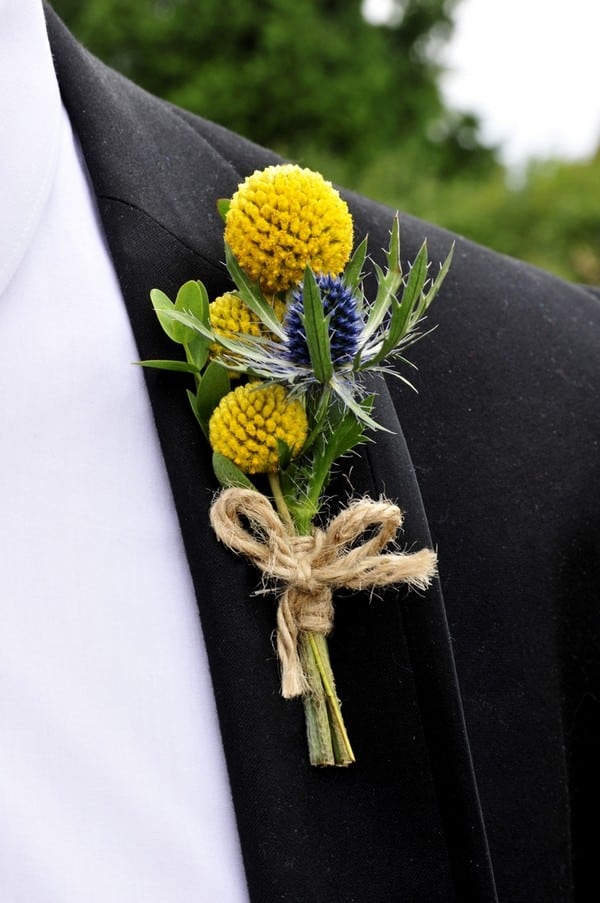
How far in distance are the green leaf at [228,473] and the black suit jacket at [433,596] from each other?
0.04 m

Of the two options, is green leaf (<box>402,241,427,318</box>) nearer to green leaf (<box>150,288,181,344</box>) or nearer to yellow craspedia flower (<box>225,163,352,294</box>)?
yellow craspedia flower (<box>225,163,352,294</box>)

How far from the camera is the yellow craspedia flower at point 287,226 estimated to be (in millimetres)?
851

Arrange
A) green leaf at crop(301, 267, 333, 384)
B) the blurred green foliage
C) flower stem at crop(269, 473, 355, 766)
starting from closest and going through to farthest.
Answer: green leaf at crop(301, 267, 333, 384) → flower stem at crop(269, 473, 355, 766) → the blurred green foliage

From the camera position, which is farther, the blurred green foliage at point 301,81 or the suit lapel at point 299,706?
the blurred green foliage at point 301,81

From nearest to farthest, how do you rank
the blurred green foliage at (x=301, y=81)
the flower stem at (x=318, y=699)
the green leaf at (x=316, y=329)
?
1. the green leaf at (x=316, y=329)
2. the flower stem at (x=318, y=699)
3. the blurred green foliage at (x=301, y=81)

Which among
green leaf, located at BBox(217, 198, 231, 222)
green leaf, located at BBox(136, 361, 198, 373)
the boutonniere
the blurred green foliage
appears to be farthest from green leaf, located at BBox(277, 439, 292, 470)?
the blurred green foliage

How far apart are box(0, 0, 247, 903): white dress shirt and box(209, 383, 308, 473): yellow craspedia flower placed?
12 centimetres

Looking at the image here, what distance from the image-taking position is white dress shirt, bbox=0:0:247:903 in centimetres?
86

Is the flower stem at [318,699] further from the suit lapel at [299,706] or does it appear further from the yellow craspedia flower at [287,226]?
the yellow craspedia flower at [287,226]

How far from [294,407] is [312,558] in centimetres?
13

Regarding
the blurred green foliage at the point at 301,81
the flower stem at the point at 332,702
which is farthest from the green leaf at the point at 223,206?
the blurred green foliage at the point at 301,81

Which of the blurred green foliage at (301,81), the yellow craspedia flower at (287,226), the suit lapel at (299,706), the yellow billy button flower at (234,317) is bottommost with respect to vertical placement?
the suit lapel at (299,706)

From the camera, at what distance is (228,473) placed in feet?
2.88

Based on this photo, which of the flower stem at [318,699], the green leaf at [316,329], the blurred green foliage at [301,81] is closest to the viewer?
the green leaf at [316,329]
